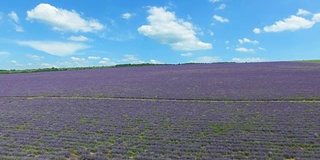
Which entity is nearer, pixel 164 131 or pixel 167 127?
pixel 164 131

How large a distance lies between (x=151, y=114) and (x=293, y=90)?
1646cm

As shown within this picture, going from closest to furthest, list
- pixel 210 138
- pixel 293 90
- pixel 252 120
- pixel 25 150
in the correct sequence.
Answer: pixel 25 150 → pixel 210 138 → pixel 252 120 → pixel 293 90

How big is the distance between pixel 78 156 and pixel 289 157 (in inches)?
361

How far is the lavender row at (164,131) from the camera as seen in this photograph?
12.2 m

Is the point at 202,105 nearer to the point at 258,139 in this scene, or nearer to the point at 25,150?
the point at 258,139

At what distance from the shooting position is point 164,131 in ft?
49.8

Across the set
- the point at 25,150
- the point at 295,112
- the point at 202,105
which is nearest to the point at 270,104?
the point at 295,112

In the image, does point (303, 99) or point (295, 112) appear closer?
point (295, 112)

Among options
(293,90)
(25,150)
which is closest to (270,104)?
(293,90)

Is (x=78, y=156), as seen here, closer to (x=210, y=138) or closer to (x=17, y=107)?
(x=210, y=138)

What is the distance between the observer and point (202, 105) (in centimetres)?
2225

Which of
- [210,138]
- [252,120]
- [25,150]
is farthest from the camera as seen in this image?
[252,120]

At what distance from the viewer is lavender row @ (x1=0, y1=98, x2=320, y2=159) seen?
12.2m

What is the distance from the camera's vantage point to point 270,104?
858 inches
